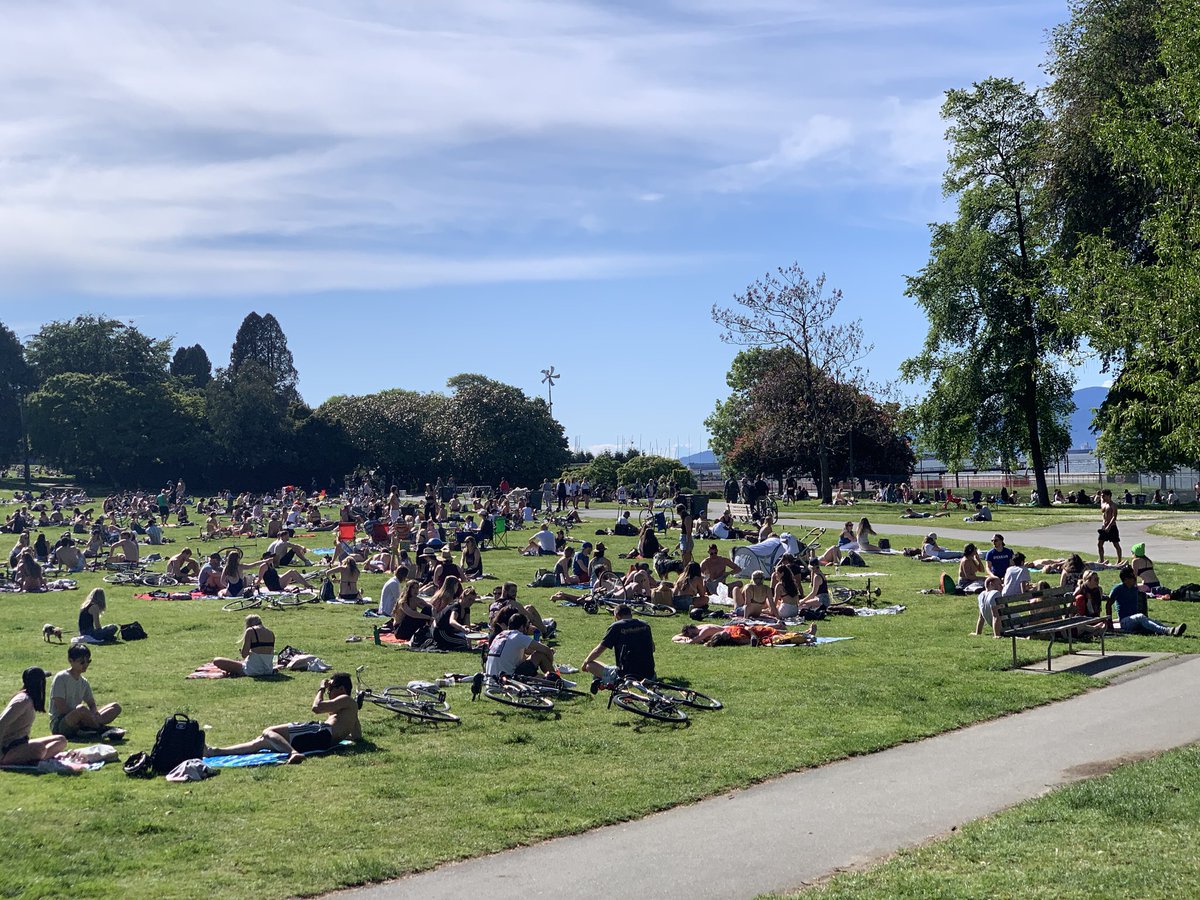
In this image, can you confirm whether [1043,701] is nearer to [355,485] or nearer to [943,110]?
[943,110]

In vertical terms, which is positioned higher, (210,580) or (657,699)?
(210,580)

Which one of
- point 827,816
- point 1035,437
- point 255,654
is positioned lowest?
point 827,816

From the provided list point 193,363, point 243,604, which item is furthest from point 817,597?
point 193,363

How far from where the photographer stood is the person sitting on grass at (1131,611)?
56.3 ft

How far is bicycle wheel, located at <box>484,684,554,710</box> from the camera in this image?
1337 cm

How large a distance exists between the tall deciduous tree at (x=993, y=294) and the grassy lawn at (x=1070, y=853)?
42.6m

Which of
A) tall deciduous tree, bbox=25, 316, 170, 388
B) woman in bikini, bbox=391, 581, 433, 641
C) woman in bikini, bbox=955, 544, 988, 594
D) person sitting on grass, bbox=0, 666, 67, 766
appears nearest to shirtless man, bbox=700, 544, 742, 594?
woman in bikini, bbox=955, 544, 988, 594

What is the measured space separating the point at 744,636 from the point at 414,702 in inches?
254

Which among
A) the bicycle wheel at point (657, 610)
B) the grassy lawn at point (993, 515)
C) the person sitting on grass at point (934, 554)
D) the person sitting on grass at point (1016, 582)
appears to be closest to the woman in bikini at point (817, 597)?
the bicycle wheel at point (657, 610)

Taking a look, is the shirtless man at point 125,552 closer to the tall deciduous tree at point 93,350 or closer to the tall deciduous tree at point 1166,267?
the tall deciduous tree at point 1166,267

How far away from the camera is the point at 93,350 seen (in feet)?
344

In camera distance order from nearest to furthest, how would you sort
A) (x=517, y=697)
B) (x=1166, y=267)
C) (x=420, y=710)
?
(x=420, y=710)
(x=517, y=697)
(x=1166, y=267)

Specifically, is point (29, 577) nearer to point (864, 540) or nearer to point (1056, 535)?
point (864, 540)

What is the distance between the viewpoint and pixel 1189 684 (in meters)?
13.5
